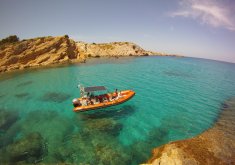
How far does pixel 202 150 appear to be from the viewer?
1273 centimetres

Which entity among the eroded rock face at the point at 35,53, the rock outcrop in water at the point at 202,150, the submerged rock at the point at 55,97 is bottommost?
the submerged rock at the point at 55,97

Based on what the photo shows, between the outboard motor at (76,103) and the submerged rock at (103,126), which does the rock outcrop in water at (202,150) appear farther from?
the outboard motor at (76,103)

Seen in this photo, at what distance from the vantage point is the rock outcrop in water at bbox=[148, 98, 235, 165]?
37.6ft

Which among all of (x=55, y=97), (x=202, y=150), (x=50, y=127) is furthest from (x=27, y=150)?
(x=202, y=150)

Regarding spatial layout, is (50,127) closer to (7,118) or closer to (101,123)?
(101,123)

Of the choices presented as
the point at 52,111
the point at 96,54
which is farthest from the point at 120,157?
the point at 96,54

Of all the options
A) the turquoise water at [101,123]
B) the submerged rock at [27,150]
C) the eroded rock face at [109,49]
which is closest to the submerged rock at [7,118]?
the turquoise water at [101,123]

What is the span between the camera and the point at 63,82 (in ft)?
114

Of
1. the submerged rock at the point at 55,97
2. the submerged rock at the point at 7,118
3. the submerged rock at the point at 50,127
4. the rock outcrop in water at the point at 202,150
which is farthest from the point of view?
the submerged rock at the point at 55,97

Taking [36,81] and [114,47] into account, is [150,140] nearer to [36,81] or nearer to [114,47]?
[36,81]

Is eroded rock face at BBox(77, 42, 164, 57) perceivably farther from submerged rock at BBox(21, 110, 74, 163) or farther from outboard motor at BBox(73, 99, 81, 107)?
outboard motor at BBox(73, 99, 81, 107)

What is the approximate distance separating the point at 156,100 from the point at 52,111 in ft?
50.8

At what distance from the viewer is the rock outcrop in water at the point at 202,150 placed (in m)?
11.4

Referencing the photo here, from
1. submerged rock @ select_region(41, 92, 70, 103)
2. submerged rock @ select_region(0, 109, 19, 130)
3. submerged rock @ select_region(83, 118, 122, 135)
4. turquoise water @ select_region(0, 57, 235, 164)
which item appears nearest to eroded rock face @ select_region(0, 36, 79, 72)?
turquoise water @ select_region(0, 57, 235, 164)
